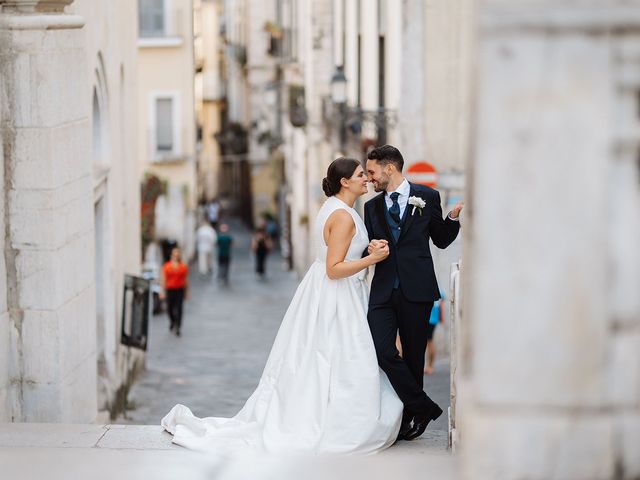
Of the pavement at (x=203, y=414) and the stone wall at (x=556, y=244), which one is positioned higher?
the stone wall at (x=556, y=244)

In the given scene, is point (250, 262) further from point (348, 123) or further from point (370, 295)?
point (370, 295)

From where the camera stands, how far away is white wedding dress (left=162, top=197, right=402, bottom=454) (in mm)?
7781

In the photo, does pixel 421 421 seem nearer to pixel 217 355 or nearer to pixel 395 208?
pixel 395 208

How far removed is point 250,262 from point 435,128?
21.7m

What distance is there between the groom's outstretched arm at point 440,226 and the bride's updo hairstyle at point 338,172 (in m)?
0.49

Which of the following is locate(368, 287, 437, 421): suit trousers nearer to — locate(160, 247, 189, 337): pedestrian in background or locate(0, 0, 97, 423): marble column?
locate(0, 0, 97, 423): marble column

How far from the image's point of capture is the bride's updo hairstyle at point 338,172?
7.94 metres

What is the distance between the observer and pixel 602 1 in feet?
15.2

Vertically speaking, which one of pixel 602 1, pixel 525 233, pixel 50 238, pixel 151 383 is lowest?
pixel 151 383

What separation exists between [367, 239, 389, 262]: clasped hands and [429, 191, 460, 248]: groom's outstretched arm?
17.5 inches

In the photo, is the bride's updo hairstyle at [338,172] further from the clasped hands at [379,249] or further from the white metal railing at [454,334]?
the white metal railing at [454,334]

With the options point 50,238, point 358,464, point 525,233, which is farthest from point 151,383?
point 525,233

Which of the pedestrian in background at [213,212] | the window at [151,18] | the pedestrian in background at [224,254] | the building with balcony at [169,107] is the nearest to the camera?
the pedestrian in background at [224,254]

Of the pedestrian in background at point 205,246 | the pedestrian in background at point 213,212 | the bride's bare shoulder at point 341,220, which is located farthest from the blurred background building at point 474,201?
the pedestrian in background at point 213,212
